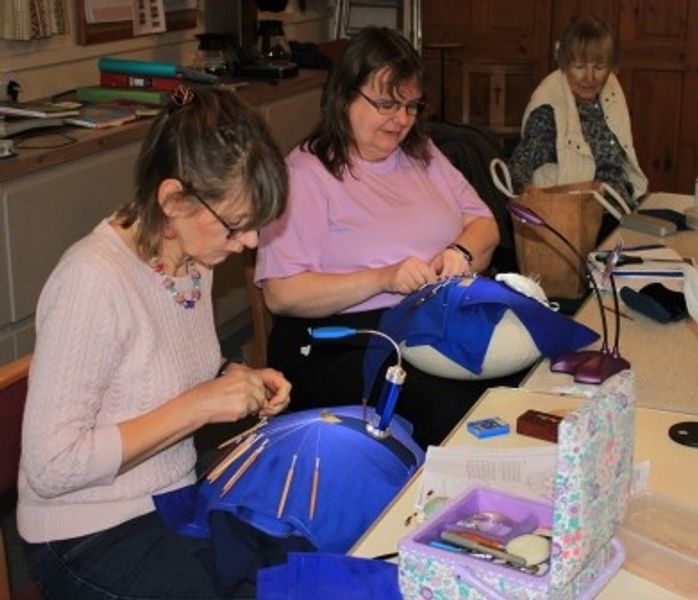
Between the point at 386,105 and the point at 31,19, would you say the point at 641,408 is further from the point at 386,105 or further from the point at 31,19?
the point at 31,19

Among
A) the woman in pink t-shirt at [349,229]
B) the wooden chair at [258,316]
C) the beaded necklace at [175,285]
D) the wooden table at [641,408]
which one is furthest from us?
the wooden chair at [258,316]

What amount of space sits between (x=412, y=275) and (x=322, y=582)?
100 centimetres

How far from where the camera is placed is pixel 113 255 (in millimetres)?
1610

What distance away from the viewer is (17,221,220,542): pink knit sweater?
4.97 ft

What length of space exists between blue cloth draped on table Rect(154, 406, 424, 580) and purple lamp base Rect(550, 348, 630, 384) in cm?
41

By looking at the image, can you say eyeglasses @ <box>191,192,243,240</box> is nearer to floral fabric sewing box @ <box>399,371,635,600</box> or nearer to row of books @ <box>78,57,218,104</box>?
floral fabric sewing box @ <box>399,371,635,600</box>

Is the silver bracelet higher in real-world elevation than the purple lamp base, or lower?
higher

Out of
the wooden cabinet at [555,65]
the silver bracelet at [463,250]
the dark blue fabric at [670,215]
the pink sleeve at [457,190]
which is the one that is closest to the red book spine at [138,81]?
the pink sleeve at [457,190]

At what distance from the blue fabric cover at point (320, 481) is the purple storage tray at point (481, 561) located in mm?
220

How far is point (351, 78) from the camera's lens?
7.76 ft

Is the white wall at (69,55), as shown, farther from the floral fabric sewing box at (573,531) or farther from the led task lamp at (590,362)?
the floral fabric sewing box at (573,531)

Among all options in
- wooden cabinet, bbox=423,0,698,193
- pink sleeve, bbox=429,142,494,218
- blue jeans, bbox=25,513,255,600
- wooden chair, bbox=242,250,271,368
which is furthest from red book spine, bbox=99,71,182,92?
wooden cabinet, bbox=423,0,698,193

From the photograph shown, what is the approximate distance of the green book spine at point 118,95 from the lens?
3.33 metres

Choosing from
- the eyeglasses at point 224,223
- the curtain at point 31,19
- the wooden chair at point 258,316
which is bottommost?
the wooden chair at point 258,316
